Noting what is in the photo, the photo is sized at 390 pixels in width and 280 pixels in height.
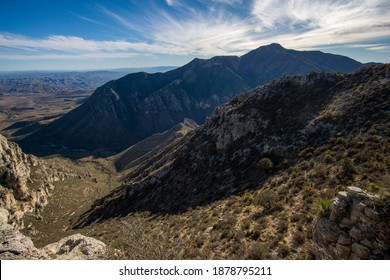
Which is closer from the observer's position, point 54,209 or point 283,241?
point 283,241

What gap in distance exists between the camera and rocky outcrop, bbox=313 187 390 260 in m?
9.34

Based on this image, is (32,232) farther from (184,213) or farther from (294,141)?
(294,141)

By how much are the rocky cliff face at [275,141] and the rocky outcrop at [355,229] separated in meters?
10.2

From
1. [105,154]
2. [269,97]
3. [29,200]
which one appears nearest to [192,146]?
[269,97]

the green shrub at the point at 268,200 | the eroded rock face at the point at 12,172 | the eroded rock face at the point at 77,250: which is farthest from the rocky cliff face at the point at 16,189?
the green shrub at the point at 268,200

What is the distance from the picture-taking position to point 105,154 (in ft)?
591

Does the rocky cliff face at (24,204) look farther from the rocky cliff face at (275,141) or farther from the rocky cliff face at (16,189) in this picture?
the rocky cliff face at (275,141)

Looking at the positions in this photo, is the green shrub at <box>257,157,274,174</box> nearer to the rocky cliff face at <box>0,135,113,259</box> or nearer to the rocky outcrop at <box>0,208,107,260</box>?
the rocky cliff face at <box>0,135,113,259</box>

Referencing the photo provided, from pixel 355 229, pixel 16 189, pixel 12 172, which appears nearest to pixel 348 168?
pixel 355 229

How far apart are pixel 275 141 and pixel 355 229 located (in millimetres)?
27824

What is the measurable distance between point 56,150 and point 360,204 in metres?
214

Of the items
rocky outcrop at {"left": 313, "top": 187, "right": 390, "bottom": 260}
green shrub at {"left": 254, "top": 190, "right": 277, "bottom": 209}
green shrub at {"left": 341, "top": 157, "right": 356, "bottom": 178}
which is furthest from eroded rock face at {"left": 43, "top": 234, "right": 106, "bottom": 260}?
green shrub at {"left": 341, "top": 157, "right": 356, "bottom": 178}

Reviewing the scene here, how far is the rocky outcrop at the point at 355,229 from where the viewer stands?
934cm

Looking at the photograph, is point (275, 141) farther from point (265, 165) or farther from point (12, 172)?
point (12, 172)
